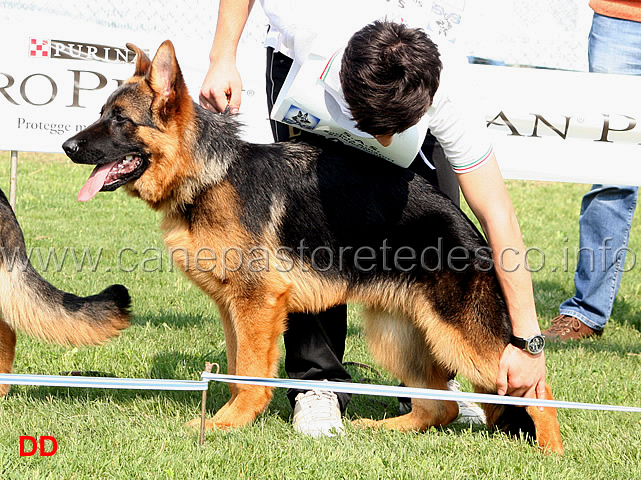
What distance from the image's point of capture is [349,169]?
11.0 ft

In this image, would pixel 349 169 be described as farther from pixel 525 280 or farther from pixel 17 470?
pixel 17 470

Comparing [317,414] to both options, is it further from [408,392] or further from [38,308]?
[38,308]

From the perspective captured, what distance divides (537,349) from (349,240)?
3.17ft

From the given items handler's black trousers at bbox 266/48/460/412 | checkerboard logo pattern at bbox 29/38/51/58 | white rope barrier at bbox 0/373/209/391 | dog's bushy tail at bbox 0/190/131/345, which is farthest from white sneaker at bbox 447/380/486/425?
checkerboard logo pattern at bbox 29/38/51/58

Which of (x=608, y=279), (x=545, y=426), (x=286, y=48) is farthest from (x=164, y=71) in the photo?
(x=608, y=279)

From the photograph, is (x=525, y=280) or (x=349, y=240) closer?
(x=525, y=280)

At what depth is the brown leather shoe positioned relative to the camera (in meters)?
5.33

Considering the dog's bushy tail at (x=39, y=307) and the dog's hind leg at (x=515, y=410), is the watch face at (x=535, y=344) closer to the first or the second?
the dog's hind leg at (x=515, y=410)

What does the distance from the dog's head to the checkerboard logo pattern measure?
375cm

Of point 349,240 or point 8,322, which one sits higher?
point 349,240

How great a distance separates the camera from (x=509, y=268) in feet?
10.0

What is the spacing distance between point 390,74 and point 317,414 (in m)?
1.71

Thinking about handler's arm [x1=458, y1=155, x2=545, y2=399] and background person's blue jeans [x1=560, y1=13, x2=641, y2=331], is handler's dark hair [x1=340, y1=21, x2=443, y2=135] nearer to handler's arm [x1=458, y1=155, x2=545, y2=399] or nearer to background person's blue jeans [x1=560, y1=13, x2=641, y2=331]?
handler's arm [x1=458, y1=155, x2=545, y2=399]

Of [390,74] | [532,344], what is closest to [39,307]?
[390,74]
